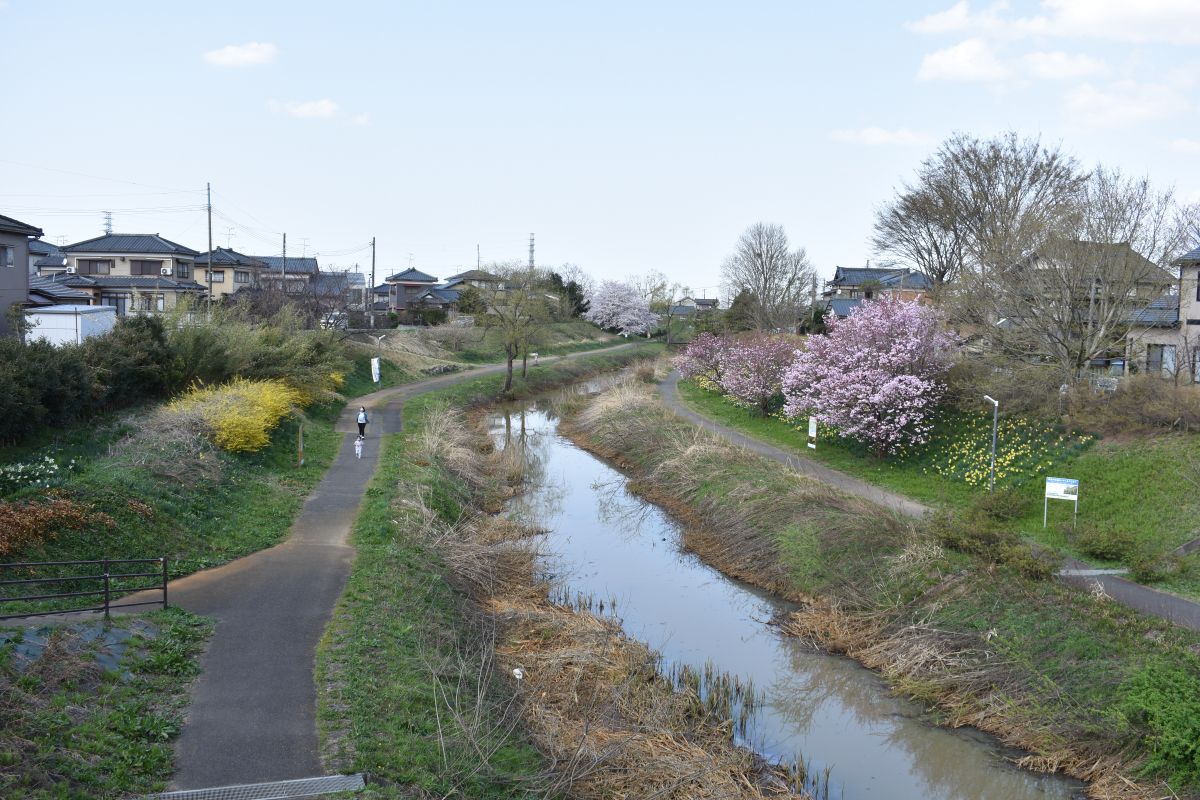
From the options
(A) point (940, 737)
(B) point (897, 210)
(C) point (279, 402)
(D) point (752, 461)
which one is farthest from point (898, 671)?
(B) point (897, 210)

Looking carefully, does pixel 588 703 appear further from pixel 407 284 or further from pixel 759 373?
pixel 407 284

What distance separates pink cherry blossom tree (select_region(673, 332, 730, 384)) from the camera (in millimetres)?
48188

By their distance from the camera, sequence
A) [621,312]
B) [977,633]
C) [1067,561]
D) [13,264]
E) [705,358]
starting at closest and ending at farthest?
[977,633], [1067,561], [13,264], [705,358], [621,312]

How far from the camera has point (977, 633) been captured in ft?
49.1

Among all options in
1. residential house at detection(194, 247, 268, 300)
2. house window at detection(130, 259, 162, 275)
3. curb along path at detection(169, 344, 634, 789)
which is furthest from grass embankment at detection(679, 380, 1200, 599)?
residential house at detection(194, 247, 268, 300)

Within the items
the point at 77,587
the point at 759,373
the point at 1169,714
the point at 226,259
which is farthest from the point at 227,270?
the point at 1169,714

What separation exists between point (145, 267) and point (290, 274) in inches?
760

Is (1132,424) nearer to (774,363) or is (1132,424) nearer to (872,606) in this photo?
(872,606)

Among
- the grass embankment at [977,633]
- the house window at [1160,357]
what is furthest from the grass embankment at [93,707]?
the house window at [1160,357]

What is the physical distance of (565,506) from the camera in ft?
86.9

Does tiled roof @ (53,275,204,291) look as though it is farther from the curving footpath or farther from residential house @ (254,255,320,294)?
the curving footpath

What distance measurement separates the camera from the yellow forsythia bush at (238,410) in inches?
940

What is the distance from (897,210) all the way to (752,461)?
75.1 feet

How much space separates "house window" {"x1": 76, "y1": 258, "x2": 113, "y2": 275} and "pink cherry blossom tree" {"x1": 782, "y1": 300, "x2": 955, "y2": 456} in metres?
42.2
